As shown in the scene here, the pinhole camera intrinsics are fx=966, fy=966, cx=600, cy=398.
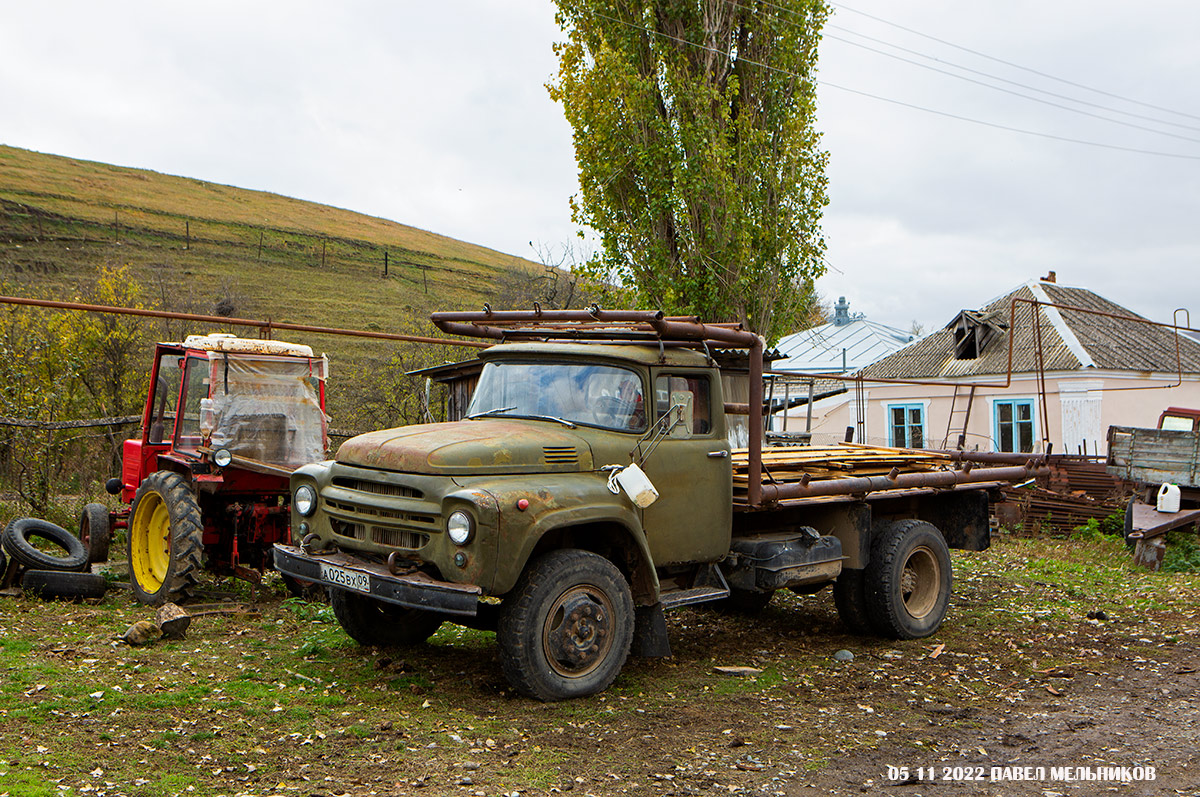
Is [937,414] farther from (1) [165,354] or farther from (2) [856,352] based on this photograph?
(1) [165,354]

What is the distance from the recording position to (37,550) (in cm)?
823

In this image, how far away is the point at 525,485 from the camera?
558 cm

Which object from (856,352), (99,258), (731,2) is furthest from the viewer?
(99,258)

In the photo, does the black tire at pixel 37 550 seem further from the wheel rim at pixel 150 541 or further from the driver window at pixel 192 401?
the driver window at pixel 192 401

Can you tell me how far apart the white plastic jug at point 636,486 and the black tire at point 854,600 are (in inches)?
104

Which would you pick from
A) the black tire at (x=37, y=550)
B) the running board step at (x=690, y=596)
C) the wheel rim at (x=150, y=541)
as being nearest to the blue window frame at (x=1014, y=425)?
the running board step at (x=690, y=596)

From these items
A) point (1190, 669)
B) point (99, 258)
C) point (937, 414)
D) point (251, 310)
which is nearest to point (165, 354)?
point (1190, 669)

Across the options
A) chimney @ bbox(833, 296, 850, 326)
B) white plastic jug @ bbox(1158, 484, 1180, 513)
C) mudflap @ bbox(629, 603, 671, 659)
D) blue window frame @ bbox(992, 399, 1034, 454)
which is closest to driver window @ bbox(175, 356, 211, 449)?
mudflap @ bbox(629, 603, 671, 659)

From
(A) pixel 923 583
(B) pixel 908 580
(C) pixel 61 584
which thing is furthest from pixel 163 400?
(A) pixel 923 583

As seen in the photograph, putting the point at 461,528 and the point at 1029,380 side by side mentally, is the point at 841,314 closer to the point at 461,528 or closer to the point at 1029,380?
the point at 1029,380

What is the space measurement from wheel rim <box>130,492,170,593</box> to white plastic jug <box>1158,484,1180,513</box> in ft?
38.5

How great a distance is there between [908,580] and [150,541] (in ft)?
21.1

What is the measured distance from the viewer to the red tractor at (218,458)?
25.3 ft

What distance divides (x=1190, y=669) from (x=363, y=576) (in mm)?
5859
